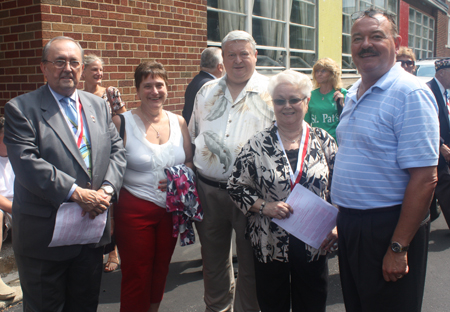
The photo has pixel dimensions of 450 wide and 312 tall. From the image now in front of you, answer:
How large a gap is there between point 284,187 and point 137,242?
3.63 feet

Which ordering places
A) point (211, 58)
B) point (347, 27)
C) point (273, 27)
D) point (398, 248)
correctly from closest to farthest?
point (398, 248)
point (211, 58)
point (273, 27)
point (347, 27)

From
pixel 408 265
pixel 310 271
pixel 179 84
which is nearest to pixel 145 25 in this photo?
pixel 179 84

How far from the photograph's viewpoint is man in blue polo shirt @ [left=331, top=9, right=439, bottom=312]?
1.84m

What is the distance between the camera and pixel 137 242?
273 cm

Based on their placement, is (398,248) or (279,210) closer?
(398,248)

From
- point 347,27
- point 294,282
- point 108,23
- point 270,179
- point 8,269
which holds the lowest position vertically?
point 8,269

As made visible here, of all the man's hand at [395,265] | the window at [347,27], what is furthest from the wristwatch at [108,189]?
the window at [347,27]

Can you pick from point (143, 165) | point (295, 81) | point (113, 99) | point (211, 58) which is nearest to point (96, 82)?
point (113, 99)

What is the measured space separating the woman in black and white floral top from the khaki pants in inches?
10.9

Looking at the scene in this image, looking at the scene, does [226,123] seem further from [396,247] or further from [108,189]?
[396,247]

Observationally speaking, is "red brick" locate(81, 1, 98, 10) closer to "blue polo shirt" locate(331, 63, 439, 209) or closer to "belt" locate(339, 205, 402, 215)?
"blue polo shirt" locate(331, 63, 439, 209)

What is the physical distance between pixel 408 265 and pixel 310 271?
0.66 meters

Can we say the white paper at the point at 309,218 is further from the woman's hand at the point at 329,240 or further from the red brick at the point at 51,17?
the red brick at the point at 51,17

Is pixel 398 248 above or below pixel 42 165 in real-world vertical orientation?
below
